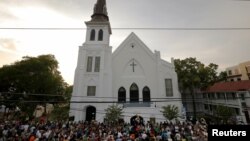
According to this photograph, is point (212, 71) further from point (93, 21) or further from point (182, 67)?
point (93, 21)

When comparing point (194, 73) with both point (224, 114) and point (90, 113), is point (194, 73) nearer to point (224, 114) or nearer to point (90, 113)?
point (224, 114)

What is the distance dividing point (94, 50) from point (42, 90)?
12.3 m

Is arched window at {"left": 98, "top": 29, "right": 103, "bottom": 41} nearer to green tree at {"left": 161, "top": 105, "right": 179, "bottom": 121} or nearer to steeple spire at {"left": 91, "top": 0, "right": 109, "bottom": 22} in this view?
steeple spire at {"left": 91, "top": 0, "right": 109, "bottom": 22}

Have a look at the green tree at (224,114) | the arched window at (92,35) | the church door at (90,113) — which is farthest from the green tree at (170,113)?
the arched window at (92,35)

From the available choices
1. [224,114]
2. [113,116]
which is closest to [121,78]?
[113,116]

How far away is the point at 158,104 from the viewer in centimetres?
2120

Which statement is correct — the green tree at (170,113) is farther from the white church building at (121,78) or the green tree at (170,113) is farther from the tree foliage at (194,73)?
the tree foliage at (194,73)

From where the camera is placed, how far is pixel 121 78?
76.2ft

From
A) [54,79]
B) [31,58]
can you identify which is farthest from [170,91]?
[31,58]

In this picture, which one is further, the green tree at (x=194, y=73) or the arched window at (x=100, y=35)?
the arched window at (x=100, y=35)

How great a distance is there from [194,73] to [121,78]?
40.8 feet

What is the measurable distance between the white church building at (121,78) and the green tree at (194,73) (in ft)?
7.66

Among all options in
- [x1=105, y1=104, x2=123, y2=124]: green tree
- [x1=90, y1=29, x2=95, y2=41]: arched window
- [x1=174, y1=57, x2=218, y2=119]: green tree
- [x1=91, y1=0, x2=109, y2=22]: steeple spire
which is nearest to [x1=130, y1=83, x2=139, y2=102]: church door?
[x1=105, y1=104, x2=123, y2=124]: green tree

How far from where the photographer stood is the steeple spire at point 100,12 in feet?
85.3
